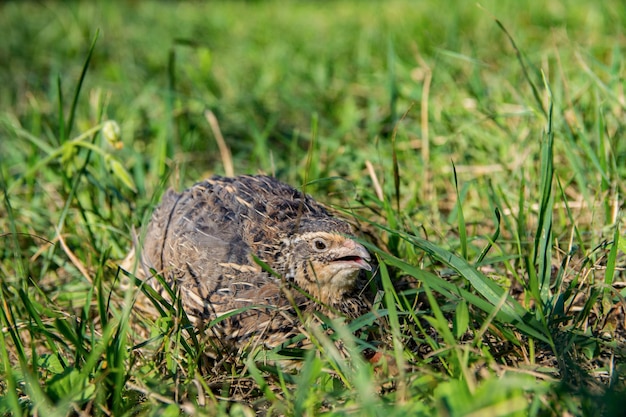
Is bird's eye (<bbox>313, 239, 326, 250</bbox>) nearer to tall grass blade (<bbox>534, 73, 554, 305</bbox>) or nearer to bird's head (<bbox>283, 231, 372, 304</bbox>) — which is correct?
bird's head (<bbox>283, 231, 372, 304</bbox>)

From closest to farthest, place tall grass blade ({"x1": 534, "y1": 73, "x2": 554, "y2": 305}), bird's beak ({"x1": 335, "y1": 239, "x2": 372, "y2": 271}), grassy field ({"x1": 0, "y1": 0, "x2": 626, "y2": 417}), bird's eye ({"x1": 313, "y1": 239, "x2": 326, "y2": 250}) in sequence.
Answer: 1. grassy field ({"x1": 0, "y1": 0, "x2": 626, "y2": 417})
2. tall grass blade ({"x1": 534, "y1": 73, "x2": 554, "y2": 305})
3. bird's beak ({"x1": 335, "y1": 239, "x2": 372, "y2": 271})
4. bird's eye ({"x1": 313, "y1": 239, "x2": 326, "y2": 250})

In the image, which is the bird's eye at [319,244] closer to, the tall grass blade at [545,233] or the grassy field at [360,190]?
the grassy field at [360,190]

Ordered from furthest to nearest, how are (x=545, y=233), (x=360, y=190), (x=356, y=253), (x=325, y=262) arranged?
1. (x=360, y=190)
2. (x=325, y=262)
3. (x=356, y=253)
4. (x=545, y=233)

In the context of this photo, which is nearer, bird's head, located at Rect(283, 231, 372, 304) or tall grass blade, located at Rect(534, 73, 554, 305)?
tall grass blade, located at Rect(534, 73, 554, 305)

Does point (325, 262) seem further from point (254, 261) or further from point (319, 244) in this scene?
point (254, 261)

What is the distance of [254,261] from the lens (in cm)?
291

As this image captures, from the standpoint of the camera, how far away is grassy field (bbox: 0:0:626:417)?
2.41 meters

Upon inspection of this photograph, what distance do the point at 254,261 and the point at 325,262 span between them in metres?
0.32

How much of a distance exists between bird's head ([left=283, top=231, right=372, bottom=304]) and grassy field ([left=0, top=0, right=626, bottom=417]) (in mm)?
121

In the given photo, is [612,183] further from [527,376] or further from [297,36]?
[297,36]

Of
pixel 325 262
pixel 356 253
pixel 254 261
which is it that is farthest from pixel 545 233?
pixel 254 261

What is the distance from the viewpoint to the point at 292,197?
3.44m

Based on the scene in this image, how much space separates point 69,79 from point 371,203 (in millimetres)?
3851

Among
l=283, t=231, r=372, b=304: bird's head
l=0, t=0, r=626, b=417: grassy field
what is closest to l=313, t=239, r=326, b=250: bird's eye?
l=283, t=231, r=372, b=304: bird's head
